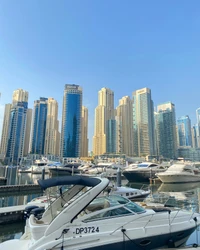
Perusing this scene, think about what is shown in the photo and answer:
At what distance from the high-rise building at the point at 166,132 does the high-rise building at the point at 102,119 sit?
31213mm

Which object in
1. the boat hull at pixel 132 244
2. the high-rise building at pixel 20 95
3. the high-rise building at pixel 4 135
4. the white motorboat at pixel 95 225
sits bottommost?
the boat hull at pixel 132 244

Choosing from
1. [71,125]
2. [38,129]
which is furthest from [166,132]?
[38,129]

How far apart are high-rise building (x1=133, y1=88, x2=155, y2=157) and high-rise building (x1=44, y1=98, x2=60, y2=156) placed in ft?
164

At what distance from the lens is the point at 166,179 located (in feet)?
97.0

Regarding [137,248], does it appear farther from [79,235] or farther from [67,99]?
[67,99]

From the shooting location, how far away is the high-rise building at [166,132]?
11850cm

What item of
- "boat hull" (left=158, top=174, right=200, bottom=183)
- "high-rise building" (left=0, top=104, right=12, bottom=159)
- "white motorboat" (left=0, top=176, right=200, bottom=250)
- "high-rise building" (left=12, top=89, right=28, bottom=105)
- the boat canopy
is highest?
"high-rise building" (left=12, top=89, right=28, bottom=105)

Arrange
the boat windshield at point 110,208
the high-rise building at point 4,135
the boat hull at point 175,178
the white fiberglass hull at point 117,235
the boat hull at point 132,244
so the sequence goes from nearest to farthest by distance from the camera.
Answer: the white fiberglass hull at point 117,235 < the boat hull at point 132,244 < the boat windshield at point 110,208 < the boat hull at point 175,178 < the high-rise building at point 4,135

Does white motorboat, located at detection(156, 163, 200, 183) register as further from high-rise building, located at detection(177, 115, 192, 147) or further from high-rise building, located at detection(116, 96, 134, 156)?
high-rise building, located at detection(177, 115, 192, 147)

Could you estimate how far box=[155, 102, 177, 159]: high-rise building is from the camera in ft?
389

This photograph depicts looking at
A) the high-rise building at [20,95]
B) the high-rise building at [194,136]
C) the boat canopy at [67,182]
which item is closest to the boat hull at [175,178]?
the boat canopy at [67,182]

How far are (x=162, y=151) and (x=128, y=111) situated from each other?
32.4 m

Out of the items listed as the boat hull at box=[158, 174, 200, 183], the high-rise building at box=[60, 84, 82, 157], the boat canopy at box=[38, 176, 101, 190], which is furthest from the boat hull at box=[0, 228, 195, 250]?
the high-rise building at box=[60, 84, 82, 157]

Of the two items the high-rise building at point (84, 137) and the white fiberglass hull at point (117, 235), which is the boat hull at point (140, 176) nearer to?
the white fiberglass hull at point (117, 235)
